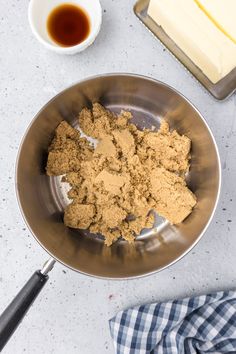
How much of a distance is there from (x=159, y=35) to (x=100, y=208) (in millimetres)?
353

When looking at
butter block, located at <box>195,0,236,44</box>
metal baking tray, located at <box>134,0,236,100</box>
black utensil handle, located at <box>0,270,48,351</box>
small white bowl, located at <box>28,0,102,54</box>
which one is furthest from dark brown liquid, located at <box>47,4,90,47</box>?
black utensil handle, located at <box>0,270,48,351</box>

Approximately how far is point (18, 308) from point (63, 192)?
262 millimetres

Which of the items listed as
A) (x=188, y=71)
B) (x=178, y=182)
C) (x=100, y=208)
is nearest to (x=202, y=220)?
(x=178, y=182)

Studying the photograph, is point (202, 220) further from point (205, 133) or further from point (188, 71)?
point (188, 71)

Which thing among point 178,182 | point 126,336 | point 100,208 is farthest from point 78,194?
point 126,336

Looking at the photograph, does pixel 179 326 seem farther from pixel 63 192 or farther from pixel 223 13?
pixel 223 13

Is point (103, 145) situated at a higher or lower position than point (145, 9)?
lower

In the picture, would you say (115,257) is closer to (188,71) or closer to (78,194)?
(78,194)

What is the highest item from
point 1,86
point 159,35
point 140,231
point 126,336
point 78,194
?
point 1,86

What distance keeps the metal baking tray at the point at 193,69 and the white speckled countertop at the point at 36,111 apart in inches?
0.8

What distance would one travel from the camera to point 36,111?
1028 millimetres

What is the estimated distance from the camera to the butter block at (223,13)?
0.82 m

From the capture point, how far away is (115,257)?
1.00 m

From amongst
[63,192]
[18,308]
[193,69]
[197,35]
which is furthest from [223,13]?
[18,308]
